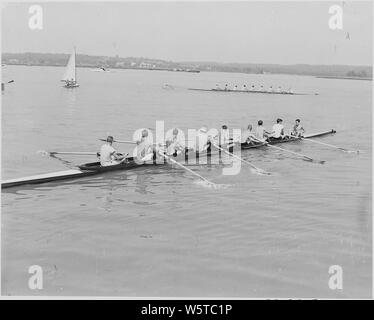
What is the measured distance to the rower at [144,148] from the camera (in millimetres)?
13143

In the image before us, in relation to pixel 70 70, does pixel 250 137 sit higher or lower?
lower

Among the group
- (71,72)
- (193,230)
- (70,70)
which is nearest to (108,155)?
(193,230)

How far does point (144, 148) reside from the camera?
13.4 metres

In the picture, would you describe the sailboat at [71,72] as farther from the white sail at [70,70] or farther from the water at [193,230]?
the water at [193,230]

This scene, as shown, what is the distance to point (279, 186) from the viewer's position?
12.9 metres

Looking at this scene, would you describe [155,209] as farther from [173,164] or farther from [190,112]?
[190,112]

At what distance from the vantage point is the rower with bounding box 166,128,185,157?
1416 centimetres

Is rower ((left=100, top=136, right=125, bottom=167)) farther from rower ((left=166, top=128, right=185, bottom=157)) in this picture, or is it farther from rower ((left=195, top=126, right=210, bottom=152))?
rower ((left=195, top=126, right=210, bottom=152))

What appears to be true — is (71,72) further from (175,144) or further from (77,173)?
(77,173)

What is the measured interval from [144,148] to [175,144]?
3.93ft

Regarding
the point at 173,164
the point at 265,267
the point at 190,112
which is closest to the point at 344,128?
the point at 190,112

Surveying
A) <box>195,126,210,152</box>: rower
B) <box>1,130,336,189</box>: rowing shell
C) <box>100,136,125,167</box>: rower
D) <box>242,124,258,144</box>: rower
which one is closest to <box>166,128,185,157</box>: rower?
<box>1,130,336,189</box>: rowing shell
